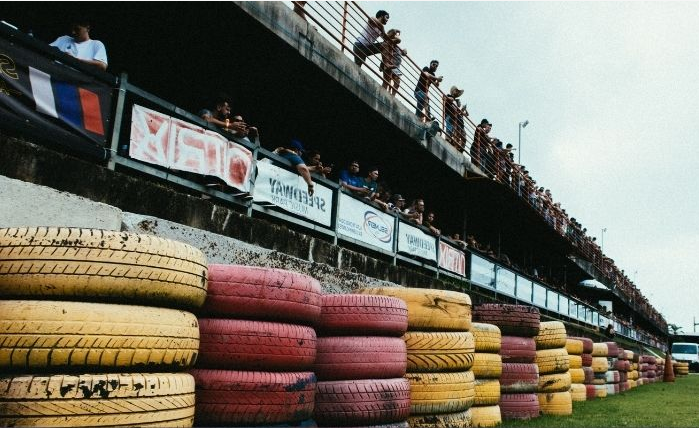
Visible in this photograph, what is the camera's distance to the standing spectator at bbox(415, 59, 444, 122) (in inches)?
606

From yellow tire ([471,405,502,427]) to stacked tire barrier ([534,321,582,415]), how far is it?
7.21 feet

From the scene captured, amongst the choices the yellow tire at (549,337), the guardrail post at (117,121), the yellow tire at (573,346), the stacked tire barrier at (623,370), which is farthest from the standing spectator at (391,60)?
the stacked tire barrier at (623,370)

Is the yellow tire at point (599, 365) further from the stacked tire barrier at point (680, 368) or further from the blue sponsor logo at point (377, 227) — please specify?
the stacked tire barrier at point (680, 368)

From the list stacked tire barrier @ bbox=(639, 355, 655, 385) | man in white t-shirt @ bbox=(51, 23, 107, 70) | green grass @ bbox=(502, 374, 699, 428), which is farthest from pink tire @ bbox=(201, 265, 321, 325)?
stacked tire barrier @ bbox=(639, 355, 655, 385)

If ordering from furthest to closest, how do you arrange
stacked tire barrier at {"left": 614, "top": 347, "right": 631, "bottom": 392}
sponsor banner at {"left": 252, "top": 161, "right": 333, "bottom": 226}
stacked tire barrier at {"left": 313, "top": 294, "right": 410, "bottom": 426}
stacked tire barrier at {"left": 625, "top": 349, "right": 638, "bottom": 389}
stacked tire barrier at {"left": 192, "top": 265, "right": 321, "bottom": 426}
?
stacked tire barrier at {"left": 625, "top": 349, "right": 638, "bottom": 389}
stacked tire barrier at {"left": 614, "top": 347, "right": 631, "bottom": 392}
sponsor banner at {"left": 252, "top": 161, "right": 333, "bottom": 226}
stacked tire barrier at {"left": 313, "top": 294, "right": 410, "bottom": 426}
stacked tire barrier at {"left": 192, "top": 265, "right": 321, "bottom": 426}

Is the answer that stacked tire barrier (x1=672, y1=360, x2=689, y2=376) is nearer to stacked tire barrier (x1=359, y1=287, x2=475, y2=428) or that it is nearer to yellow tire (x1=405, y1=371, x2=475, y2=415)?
stacked tire barrier (x1=359, y1=287, x2=475, y2=428)

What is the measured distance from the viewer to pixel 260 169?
746 centimetres

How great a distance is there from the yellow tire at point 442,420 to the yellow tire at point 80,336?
8.87ft

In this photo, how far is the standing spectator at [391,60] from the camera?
13852mm

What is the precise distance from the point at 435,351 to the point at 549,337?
14.1ft

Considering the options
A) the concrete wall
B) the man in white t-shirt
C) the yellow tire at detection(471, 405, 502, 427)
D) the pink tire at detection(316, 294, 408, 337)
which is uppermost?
the concrete wall

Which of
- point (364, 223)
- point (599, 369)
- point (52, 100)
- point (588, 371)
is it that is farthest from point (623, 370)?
point (52, 100)

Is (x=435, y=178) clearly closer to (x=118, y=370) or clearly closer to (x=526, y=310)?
(x=526, y=310)

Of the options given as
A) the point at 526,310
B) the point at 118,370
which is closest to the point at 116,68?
the point at 526,310
